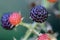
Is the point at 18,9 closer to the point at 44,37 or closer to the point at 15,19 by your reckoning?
the point at 15,19

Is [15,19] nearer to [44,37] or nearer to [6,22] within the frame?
[6,22]

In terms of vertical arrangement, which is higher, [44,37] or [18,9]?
[18,9]

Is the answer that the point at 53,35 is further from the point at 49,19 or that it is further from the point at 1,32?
the point at 1,32

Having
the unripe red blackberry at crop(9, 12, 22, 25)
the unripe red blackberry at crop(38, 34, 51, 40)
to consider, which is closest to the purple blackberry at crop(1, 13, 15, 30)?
the unripe red blackberry at crop(9, 12, 22, 25)

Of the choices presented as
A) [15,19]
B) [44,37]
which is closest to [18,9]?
[15,19]

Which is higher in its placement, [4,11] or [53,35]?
[4,11]

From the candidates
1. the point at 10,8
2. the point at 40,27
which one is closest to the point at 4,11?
the point at 10,8

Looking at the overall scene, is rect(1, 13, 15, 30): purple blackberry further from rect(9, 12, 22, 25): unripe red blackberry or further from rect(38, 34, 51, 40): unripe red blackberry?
rect(38, 34, 51, 40): unripe red blackberry

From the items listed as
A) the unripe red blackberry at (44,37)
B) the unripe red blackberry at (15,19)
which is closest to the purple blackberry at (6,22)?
the unripe red blackberry at (15,19)
